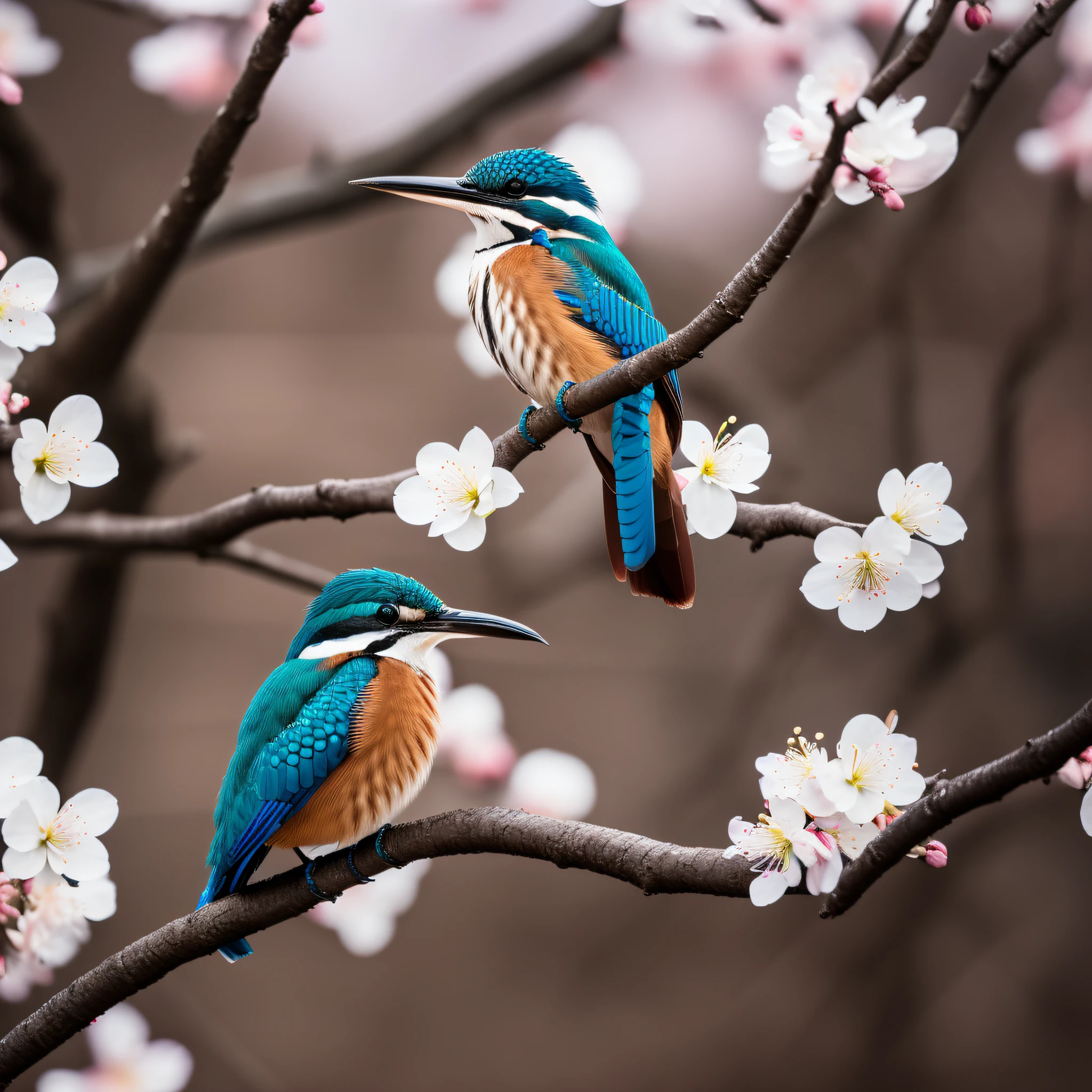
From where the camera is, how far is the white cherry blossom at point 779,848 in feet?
1.91

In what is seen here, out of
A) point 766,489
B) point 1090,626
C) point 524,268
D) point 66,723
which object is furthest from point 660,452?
point 1090,626

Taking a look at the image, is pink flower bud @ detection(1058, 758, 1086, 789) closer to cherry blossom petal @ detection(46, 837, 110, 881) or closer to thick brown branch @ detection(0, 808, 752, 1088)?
thick brown branch @ detection(0, 808, 752, 1088)

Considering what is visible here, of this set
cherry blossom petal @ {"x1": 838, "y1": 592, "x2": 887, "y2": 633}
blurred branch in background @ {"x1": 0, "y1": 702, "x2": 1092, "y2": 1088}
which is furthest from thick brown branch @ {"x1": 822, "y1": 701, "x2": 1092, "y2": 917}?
cherry blossom petal @ {"x1": 838, "y1": 592, "x2": 887, "y2": 633}

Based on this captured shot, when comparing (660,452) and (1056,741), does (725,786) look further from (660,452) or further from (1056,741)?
(1056,741)

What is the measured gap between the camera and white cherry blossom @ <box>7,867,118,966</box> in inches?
29.7

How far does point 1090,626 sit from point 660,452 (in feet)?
7.37

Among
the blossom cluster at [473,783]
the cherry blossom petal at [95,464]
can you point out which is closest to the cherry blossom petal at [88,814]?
the cherry blossom petal at [95,464]

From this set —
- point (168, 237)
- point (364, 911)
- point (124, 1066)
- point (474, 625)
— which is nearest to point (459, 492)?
point (474, 625)

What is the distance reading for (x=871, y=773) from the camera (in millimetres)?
603

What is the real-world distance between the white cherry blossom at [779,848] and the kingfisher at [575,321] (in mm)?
232

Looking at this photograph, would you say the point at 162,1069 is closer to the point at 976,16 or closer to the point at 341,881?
the point at 341,881

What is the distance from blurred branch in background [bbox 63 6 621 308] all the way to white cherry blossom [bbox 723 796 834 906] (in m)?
1.12

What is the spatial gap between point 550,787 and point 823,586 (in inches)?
40.6

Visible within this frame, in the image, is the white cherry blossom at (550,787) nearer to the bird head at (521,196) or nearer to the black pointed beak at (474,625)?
the black pointed beak at (474,625)
